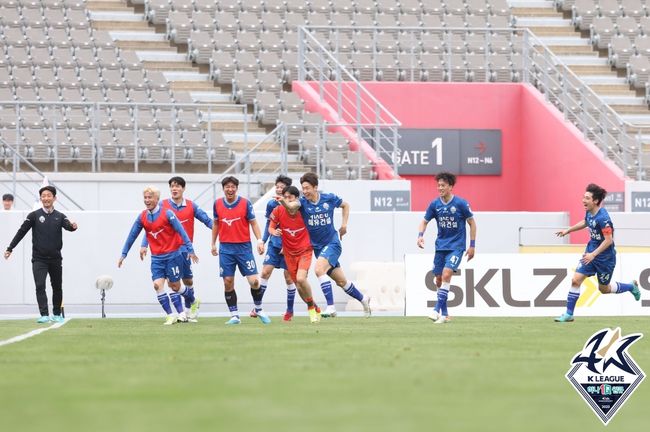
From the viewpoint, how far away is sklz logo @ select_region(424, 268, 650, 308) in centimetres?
2267

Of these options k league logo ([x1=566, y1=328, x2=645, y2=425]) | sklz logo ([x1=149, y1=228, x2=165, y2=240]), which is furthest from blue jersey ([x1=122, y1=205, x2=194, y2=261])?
k league logo ([x1=566, y1=328, x2=645, y2=425])

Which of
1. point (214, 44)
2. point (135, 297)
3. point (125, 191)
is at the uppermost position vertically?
point (214, 44)

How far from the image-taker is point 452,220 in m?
18.9

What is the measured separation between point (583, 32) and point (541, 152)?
666 centimetres

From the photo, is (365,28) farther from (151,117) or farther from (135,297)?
(135,297)

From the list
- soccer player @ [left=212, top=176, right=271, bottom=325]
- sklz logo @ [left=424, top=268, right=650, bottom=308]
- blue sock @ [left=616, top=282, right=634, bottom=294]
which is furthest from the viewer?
sklz logo @ [left=424, top=268, right=650, bottom=308]

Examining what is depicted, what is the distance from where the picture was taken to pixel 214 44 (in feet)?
114

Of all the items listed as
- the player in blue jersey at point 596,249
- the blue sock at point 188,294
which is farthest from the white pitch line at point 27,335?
the player in blue jersey at point 596,249

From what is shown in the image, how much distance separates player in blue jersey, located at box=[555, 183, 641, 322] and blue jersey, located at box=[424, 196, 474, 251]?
1.44 metres

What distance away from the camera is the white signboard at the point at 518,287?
74.5ft

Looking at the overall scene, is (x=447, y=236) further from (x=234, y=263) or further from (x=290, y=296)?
(x=234, y=263)

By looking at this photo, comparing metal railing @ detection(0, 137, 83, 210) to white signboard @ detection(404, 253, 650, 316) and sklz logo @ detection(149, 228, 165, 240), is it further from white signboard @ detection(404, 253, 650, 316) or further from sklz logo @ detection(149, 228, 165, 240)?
sklz logo @ detection(149, 228, 165, 240)

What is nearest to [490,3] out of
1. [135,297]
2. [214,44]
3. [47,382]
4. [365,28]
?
[365,28]

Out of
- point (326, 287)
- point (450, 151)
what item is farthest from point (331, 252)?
point (450, 151)
